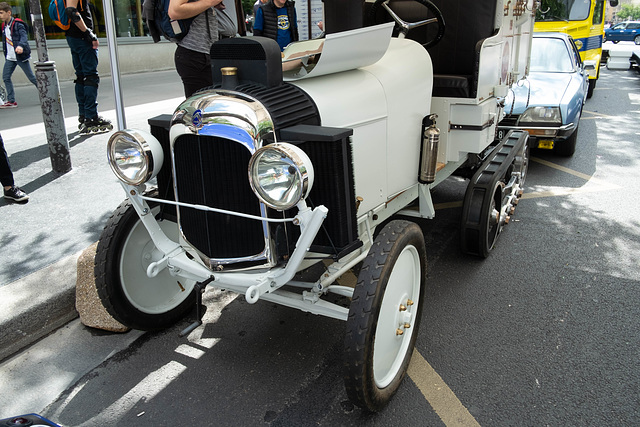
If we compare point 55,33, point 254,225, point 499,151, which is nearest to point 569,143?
point 499,151

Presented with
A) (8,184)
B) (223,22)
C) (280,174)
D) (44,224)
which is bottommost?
(44,224)

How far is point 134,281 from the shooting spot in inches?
121

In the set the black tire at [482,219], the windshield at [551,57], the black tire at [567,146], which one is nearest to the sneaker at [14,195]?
the black tire at [482,219]

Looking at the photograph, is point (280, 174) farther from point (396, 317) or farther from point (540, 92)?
point (540, 92)

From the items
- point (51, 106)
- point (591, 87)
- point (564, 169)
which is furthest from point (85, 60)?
point (591, 87)

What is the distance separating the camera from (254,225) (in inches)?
97.8

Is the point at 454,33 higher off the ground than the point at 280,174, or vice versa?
the point at 454,33

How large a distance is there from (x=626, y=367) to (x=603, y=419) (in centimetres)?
54

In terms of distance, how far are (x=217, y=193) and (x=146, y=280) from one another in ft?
3.30

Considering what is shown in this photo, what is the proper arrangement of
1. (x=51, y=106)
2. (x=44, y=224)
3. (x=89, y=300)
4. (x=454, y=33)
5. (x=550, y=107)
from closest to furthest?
1. (x=89, y=300)
2. (x=454, y=33)
3. (x=44, y=224)
4. (x=51, y=106)
5. (x=550, y=107)

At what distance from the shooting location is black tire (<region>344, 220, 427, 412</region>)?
2.26m

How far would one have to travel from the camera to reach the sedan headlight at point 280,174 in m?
2.11

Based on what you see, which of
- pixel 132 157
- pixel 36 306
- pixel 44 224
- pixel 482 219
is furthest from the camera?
pixel 44 224

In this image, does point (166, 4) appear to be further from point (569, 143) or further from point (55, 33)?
point (55, 33)
